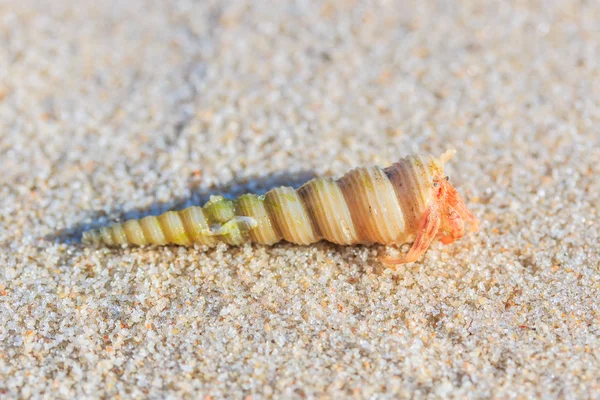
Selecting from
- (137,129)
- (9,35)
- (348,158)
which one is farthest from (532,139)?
(9,35)

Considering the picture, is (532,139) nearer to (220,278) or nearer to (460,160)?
(460,160)

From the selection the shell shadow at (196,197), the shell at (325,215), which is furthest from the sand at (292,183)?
the shell at (325,215)

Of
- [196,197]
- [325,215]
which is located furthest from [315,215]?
[196,197]

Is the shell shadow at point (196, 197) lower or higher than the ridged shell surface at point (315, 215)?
higher

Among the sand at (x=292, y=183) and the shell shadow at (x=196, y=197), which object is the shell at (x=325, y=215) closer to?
the sand at (x=292, y=183)

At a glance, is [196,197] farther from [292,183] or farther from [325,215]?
[325,215]

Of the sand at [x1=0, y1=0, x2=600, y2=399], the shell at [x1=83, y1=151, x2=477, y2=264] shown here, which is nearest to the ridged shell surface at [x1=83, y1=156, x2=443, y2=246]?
the shell at [x1=83, y1=151, x2=477, y2=264]
